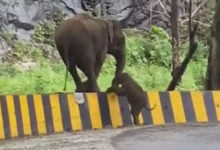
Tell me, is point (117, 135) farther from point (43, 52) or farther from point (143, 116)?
point (43, 52)

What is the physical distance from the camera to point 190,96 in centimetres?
950

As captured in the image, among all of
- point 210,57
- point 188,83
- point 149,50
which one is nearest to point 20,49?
point 149,50

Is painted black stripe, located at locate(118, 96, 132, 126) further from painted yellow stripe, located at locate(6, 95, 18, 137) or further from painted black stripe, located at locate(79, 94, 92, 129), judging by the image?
painted yellow stripe, located at locate(6, 95, 18, 137)

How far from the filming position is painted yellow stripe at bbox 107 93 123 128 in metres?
9.27

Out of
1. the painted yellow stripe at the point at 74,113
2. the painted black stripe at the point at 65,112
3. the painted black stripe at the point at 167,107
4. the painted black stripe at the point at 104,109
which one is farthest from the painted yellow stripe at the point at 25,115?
the painted black stripe at the point at 167,107

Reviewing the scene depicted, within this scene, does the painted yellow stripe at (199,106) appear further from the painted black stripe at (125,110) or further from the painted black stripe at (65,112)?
the painted black stripe at (65,112)

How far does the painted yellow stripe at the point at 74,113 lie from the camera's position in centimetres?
913

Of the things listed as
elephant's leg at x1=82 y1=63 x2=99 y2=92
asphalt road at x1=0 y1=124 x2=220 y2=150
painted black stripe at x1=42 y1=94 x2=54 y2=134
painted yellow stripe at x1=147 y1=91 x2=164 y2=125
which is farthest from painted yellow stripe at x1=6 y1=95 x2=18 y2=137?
painted yellow stripe at x1=147 y1=91 x2=164 y2=125

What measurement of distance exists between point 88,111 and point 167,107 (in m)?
1.04

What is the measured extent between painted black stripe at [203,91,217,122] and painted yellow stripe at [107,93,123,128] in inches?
45.3

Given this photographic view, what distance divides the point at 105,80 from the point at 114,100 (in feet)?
23.2

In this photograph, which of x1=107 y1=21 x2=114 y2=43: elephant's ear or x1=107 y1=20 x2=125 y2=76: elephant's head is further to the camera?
x1=107 y1=20 x2=125 y2=76: elephant's head

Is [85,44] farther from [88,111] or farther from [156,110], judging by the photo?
[156,110]

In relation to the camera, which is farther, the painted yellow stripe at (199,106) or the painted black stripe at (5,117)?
the painted yellow stripe at (199,106)
